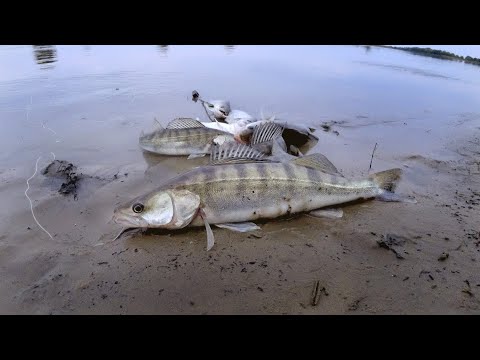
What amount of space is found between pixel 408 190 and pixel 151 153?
4.36 meters

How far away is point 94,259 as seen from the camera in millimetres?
3291

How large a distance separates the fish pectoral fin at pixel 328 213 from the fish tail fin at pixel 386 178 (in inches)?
27.6

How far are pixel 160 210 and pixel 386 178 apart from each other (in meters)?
2.91

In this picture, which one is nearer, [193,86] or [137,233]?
[137,233]

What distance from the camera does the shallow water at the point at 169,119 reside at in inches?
135

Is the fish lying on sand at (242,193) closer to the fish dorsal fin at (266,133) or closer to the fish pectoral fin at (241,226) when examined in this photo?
the fish pectoral fin at (241,226)

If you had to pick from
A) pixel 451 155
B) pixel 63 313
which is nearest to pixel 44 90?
pixel 63 313

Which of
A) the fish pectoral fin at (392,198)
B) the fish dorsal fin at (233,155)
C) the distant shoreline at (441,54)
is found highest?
the distant shoreline at (441,54)

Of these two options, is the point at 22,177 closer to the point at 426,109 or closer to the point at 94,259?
the point at 94,259

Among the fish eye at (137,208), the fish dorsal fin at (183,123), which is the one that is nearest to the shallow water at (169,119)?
the fish eye at (137,208)

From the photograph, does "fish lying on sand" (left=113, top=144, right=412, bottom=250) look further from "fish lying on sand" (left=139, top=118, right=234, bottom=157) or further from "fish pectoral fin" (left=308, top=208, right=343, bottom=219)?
"fish lying on sand" (left=139, top=118, right=234, bottom=157)

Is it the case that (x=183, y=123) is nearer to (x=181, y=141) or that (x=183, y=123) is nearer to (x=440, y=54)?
(x=181, y=141)

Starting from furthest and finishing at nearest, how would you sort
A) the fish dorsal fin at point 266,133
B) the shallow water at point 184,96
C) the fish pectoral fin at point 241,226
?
the shallow water at point 184,96, the fish dorsal fin at point 266,133, the fish pectoral fin at point 241,226

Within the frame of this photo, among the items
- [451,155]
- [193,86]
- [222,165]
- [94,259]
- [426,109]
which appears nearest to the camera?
[94,259]
